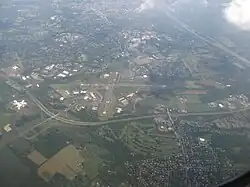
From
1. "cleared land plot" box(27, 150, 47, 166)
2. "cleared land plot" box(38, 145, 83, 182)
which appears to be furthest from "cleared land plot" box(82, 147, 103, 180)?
"cleared land plot" box(27, 150, 47, 166)

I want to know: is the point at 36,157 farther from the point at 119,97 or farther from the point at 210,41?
the point at 210,41

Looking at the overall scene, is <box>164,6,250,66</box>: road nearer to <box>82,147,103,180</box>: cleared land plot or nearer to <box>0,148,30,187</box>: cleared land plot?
<box>82,147,103,180</box>: cleared land plot

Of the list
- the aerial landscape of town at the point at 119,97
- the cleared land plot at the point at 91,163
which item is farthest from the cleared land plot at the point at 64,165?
the cleared land plot at the point at 91,163

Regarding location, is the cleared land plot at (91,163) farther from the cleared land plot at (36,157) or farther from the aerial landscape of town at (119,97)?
the cleared land plot at (36,157)

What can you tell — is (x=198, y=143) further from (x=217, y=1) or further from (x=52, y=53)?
(x=217, y=1)

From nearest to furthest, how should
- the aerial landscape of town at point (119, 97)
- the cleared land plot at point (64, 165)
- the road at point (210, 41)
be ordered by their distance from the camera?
the cleared land plot at point (64, 165), the aerial landscape of town at point (119, 97), the road at point (210, 41)

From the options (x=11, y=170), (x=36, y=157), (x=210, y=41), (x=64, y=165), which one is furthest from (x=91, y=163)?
(x=210, y=41)

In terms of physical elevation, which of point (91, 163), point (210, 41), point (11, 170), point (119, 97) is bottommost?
point (210, 41)

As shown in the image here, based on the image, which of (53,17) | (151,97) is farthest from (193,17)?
(151,97)
